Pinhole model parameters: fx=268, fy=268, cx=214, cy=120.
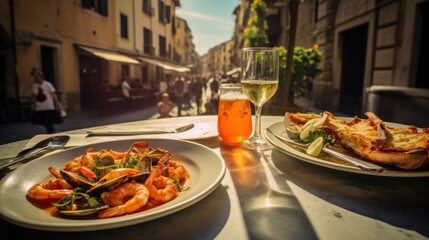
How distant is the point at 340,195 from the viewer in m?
0.82

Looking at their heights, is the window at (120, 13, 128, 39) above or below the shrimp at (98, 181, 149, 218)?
above

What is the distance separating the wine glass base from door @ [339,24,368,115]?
27.4 feet

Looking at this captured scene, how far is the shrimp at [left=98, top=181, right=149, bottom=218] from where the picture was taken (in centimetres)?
64

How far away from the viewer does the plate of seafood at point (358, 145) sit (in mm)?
812

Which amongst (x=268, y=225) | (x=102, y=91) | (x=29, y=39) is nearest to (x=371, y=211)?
(x=268, y=225)

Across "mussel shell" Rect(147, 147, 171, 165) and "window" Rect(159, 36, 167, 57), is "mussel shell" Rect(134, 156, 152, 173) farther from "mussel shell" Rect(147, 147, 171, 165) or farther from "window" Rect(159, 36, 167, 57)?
"window" Rect(159, 36, 167, 57)

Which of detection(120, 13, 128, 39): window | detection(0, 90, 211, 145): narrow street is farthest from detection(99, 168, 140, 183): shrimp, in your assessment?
detection(120, 13, 128, 39): window

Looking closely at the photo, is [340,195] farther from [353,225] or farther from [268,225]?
[268,225]

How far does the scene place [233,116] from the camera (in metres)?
1.31

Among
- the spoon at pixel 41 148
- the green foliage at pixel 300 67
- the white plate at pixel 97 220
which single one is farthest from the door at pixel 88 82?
the white plate at pixel 97 220

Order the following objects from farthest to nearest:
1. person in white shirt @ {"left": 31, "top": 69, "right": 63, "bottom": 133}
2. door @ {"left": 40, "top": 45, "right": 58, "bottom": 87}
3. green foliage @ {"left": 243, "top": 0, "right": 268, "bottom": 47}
Result: green foliage @ {"left": 243, "top": 0, "right": 268, "bottom": 47}
door @ {"left": 40, "top": 45, "right": 58, "bottom": 87}
person in white shirt @ {"left": 31, "top": 69, "right": 63, "bottom": 133}

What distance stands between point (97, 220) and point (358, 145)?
0.90 metres

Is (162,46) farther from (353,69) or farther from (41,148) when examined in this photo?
(41,148)

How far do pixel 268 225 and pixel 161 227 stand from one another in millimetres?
256
